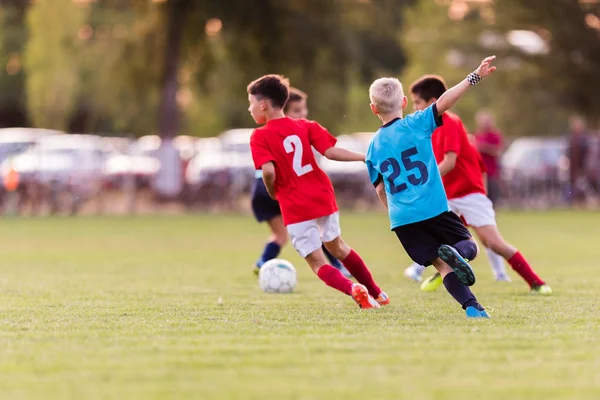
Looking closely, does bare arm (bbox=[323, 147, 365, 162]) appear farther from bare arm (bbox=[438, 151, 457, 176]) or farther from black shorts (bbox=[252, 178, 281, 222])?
black shorts (bbox=[252, 178, 281, 222])

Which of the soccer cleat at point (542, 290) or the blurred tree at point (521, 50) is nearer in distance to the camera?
the soccer cleat at point (542, 290)

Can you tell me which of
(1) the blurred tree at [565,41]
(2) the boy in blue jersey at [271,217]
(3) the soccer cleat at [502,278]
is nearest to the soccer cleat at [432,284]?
(3) the soccer cleat at [502,278]

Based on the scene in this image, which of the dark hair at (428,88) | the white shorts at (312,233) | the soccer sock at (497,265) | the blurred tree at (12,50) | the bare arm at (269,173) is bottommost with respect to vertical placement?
the soccer sock at (497,265)

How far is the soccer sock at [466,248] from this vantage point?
727cm

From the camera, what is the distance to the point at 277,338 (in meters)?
6.37

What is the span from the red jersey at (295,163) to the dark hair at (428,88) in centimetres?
123

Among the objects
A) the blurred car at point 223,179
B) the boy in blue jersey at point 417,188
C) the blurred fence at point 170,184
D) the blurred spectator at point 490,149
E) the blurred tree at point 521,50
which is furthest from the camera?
the blurred tree at point 521,50

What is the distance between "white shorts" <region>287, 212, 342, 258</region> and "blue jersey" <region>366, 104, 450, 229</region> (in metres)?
0.70

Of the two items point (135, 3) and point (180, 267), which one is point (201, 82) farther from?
point (180, 267)

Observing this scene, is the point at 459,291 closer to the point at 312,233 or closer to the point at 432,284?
the point at 312,233

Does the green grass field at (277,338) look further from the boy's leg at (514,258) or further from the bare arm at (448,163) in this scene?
the bare arm at (448,163)

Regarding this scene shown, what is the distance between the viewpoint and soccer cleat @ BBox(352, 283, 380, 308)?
7.91 meters

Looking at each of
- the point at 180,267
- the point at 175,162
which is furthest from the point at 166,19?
the point at 180,267

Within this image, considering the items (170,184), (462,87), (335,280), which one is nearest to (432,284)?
(335,280)
